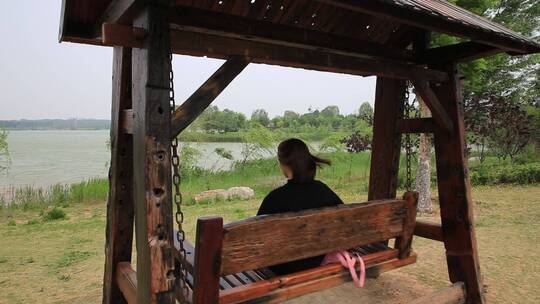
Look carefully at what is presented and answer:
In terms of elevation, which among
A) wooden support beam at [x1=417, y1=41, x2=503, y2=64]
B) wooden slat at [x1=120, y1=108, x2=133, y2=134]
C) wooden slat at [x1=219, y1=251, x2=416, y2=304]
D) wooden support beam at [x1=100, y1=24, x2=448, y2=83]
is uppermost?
wooden support beam at [x1=417, y1=41, x2=503, y2=64]

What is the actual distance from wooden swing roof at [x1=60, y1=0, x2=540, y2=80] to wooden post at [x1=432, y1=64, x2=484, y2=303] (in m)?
0.35

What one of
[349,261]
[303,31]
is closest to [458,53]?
[303,31]

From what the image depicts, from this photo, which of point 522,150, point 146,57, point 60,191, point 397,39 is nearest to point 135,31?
point 146,57

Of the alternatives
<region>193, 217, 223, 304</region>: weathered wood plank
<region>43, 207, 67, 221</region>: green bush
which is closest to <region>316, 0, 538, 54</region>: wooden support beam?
<region>193, 217, 223, 304</region>: weathered wood plank

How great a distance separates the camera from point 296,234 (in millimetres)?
2520

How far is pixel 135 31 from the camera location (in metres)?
2.18

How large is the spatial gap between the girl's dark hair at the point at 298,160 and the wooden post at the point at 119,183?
4.15 ft

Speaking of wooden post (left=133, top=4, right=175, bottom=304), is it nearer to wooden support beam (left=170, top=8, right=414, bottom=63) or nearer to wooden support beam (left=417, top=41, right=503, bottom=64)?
wooden support beam (left=170, top=8, right=414, bottom=63)

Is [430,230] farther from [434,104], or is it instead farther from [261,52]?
[261,52]

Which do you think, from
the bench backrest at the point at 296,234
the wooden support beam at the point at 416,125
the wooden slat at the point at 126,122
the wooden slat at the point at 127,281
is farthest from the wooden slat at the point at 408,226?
the wooden slat at the point at 126,122

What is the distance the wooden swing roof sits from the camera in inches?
95.9

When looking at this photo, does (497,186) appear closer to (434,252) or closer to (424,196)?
(424,196)

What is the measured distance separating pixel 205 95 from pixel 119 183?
Answer: 1253mm

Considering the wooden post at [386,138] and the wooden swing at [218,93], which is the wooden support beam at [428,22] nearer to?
the wooden swing at [218,93]
